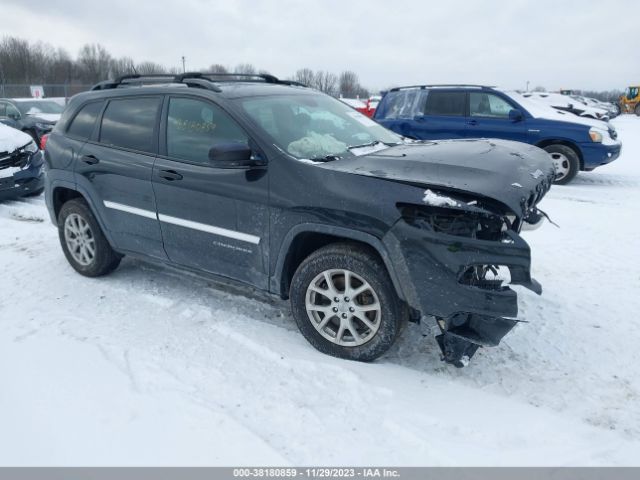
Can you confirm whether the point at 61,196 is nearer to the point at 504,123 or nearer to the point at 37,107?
the point at 504,123

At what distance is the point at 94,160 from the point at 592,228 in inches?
224

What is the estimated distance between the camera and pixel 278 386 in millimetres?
2930

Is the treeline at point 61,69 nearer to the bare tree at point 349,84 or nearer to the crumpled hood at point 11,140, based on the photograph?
the bare tree at point 349,84

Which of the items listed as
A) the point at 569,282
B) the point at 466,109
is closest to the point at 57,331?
the point at 569,282

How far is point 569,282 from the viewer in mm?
4379

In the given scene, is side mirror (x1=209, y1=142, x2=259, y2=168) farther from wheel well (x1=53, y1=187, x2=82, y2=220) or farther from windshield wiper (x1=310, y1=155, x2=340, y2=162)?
wheel well (x1=53, y1=187, x2=82, y2=220)

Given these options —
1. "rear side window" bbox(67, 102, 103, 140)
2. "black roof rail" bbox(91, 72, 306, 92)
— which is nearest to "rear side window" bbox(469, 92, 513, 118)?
"black roof rail" bbox(91, 72, 306, 92)

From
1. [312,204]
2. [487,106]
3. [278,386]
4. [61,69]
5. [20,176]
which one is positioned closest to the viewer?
[278,386]

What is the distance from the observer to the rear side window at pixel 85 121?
4.39m

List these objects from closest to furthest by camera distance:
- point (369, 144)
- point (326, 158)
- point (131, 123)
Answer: point (326, 158)
point (369, 144)
point (131, 123)

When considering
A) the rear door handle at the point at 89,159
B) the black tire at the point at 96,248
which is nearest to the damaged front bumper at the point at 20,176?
the black tire at the point at 96,248

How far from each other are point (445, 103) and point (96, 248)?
24.1ft

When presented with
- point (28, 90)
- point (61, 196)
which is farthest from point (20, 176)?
point (28, 90)

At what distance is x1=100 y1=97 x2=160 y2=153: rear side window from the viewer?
392 cm
